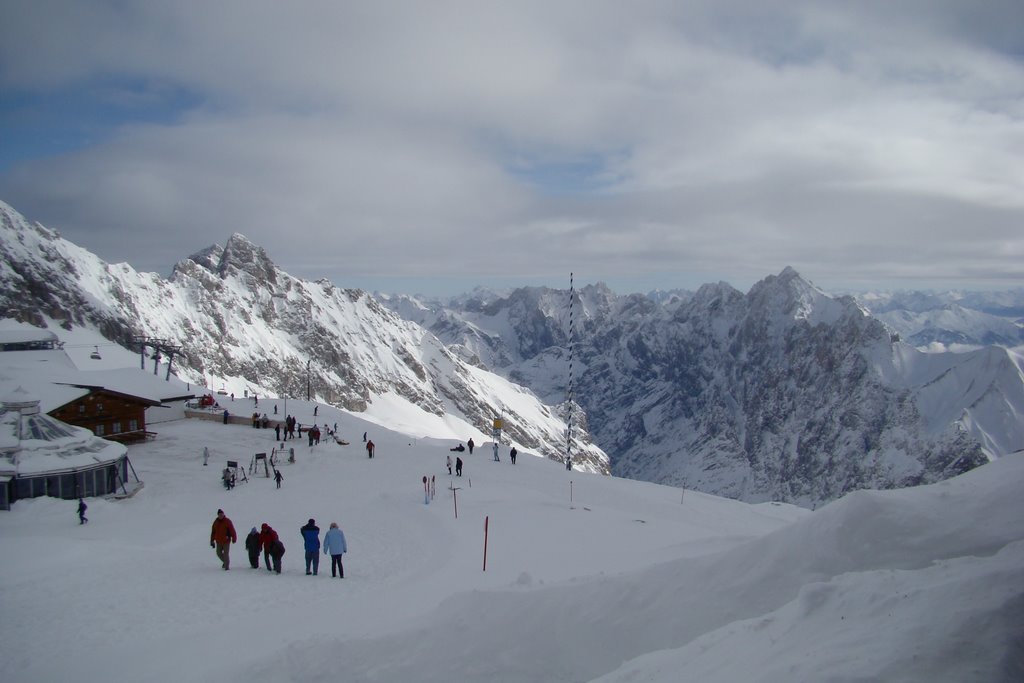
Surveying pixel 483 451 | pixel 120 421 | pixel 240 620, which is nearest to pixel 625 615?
pixel 240 620

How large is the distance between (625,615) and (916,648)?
4.72 meters

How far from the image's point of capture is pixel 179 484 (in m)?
29.7

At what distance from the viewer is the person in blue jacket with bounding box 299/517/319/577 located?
1659cm

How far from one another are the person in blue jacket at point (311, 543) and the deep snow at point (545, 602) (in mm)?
390

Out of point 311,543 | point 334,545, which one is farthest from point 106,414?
point 334,545

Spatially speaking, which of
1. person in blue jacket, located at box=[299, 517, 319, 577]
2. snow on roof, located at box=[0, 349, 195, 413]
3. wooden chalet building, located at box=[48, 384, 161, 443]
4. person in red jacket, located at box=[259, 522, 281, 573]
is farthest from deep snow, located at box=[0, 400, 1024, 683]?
snow on roof, located at box=[0, 349, 195, 413]

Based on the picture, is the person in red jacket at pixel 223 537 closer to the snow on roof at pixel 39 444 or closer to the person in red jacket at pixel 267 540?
the person in red jacket at pixel 267 540

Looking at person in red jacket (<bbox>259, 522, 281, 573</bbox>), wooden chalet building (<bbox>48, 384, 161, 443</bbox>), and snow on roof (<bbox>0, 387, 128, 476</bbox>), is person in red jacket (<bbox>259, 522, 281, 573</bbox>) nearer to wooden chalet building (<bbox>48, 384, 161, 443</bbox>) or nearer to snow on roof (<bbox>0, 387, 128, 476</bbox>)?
snow on roof (<bbox>0, 387, 128, 476</bbox>)

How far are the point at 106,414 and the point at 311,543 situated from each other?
2892 centimetres

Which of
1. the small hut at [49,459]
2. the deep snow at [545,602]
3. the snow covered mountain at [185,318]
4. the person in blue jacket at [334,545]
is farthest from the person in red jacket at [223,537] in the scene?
the snow covered mountain at [185,318]

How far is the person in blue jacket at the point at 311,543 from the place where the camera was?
16594 mm

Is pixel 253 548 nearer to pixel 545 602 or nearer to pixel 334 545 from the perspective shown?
pixel 334 545

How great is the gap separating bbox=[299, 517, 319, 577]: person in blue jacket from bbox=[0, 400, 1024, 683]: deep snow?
39 centimetres

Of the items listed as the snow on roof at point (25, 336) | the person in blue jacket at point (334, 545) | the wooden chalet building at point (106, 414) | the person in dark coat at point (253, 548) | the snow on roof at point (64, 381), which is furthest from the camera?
the snow on roof at point (25, 336)
